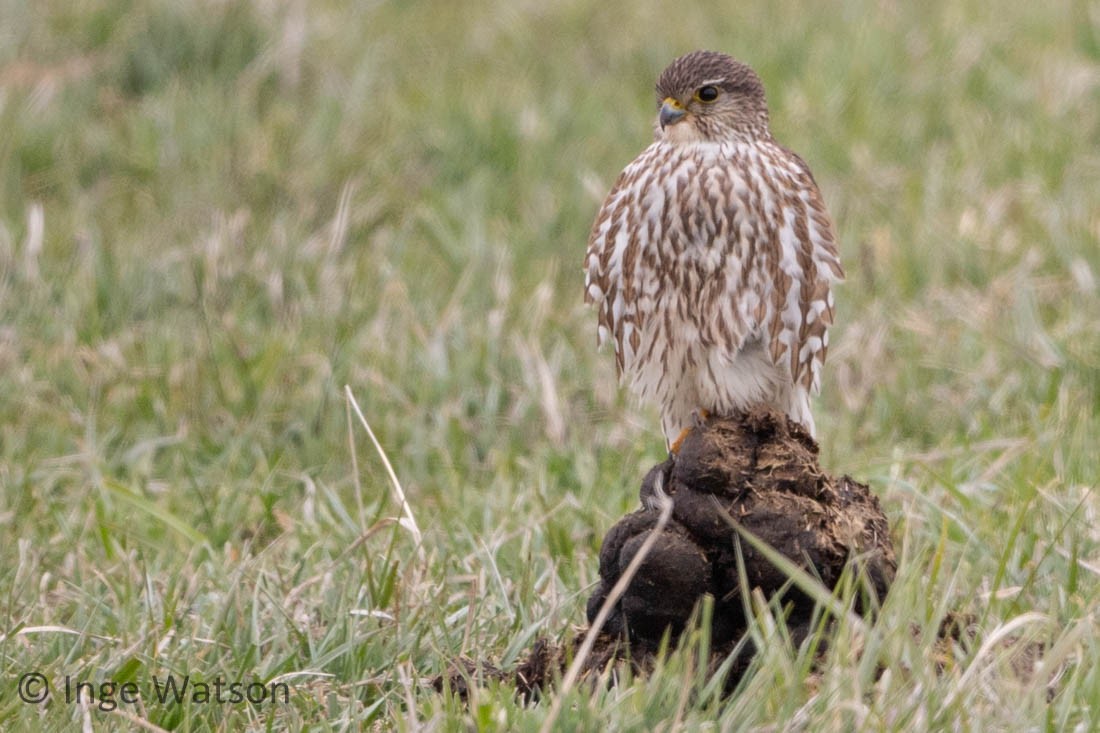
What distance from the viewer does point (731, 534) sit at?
3355 mm

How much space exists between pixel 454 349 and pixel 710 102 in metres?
1.85

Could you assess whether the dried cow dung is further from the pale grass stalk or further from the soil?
the pale grass stalk

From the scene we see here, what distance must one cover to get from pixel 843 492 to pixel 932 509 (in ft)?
2.82

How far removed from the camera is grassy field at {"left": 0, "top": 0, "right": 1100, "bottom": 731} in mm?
3438

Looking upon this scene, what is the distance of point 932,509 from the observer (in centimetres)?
434

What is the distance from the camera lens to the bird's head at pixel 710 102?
418 cm

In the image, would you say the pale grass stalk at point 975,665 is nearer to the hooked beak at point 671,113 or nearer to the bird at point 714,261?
the bird at point 714,261

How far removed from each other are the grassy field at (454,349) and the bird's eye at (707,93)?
3.68 ft

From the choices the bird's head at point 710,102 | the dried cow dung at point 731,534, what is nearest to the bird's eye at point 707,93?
the bird's head at point 710,102

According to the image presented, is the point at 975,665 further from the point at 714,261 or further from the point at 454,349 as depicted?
the point at 454,349

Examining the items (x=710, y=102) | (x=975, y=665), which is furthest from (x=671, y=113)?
(x=975, y=665)

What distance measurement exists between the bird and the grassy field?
0.49 metres

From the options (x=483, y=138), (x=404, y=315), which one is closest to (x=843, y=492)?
(x=404, y=315)

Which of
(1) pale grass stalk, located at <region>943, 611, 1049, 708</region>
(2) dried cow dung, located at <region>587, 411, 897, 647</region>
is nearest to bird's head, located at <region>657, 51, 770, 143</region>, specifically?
(2) dried cow dung, located at <region>587, 411, 897, 647</region>
